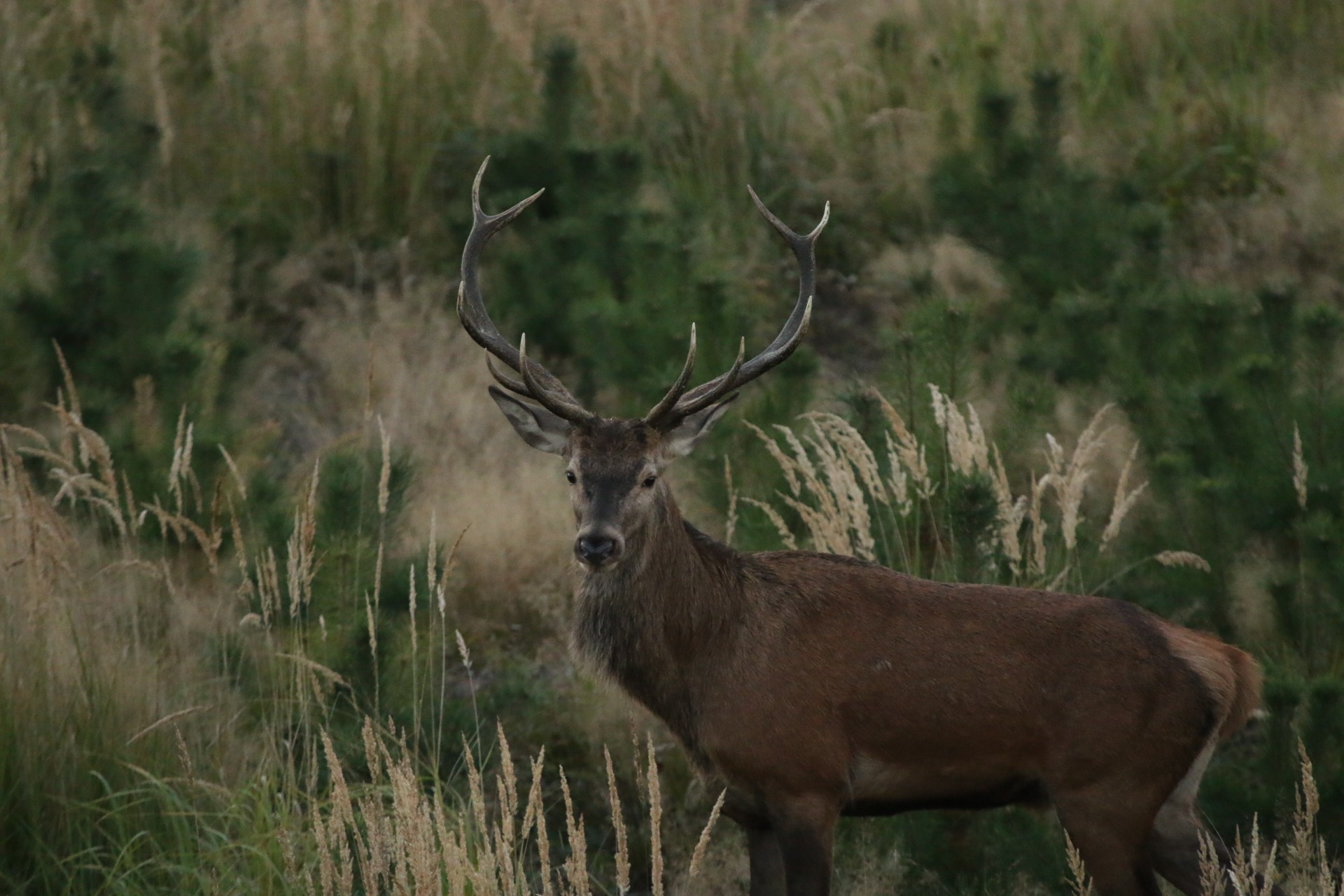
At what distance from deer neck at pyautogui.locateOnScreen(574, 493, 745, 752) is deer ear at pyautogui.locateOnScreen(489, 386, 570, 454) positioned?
1.36 ft

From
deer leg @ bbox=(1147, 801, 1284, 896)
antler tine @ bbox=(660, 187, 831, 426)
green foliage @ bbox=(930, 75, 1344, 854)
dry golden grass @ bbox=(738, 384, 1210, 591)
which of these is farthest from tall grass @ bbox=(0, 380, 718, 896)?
green foliage @ bbox=(930, 75, 1344, 854)

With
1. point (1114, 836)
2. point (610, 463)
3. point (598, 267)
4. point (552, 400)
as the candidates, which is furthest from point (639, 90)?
point (1114, 836)

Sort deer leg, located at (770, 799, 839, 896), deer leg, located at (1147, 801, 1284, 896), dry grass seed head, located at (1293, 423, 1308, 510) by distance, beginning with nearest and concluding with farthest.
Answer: deer leg, located at (770, 799, 839, 896)
deer leg, located at (1147, 801, 1284, 896)
dry grass seed head, located at (1293, 423, 1308, 510)

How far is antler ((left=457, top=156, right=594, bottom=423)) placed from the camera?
552 centimetres

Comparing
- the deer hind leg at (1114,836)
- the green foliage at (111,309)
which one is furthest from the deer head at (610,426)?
the green foliage at (111,309)

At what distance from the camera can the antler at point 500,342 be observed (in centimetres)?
552

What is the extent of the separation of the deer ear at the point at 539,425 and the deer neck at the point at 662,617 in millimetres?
413

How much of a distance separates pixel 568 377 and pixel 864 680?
427 centimetres

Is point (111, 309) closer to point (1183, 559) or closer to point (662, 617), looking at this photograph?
point (662, 617)

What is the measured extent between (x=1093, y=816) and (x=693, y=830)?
1777mm

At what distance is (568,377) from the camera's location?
9.40 m

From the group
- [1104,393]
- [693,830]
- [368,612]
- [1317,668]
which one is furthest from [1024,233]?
[368,612]

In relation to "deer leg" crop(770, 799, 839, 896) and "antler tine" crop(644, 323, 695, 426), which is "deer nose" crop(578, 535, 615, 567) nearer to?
"antler tine" crop(644, 323, 695, 426)

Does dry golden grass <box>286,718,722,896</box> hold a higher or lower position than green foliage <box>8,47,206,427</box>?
lower
